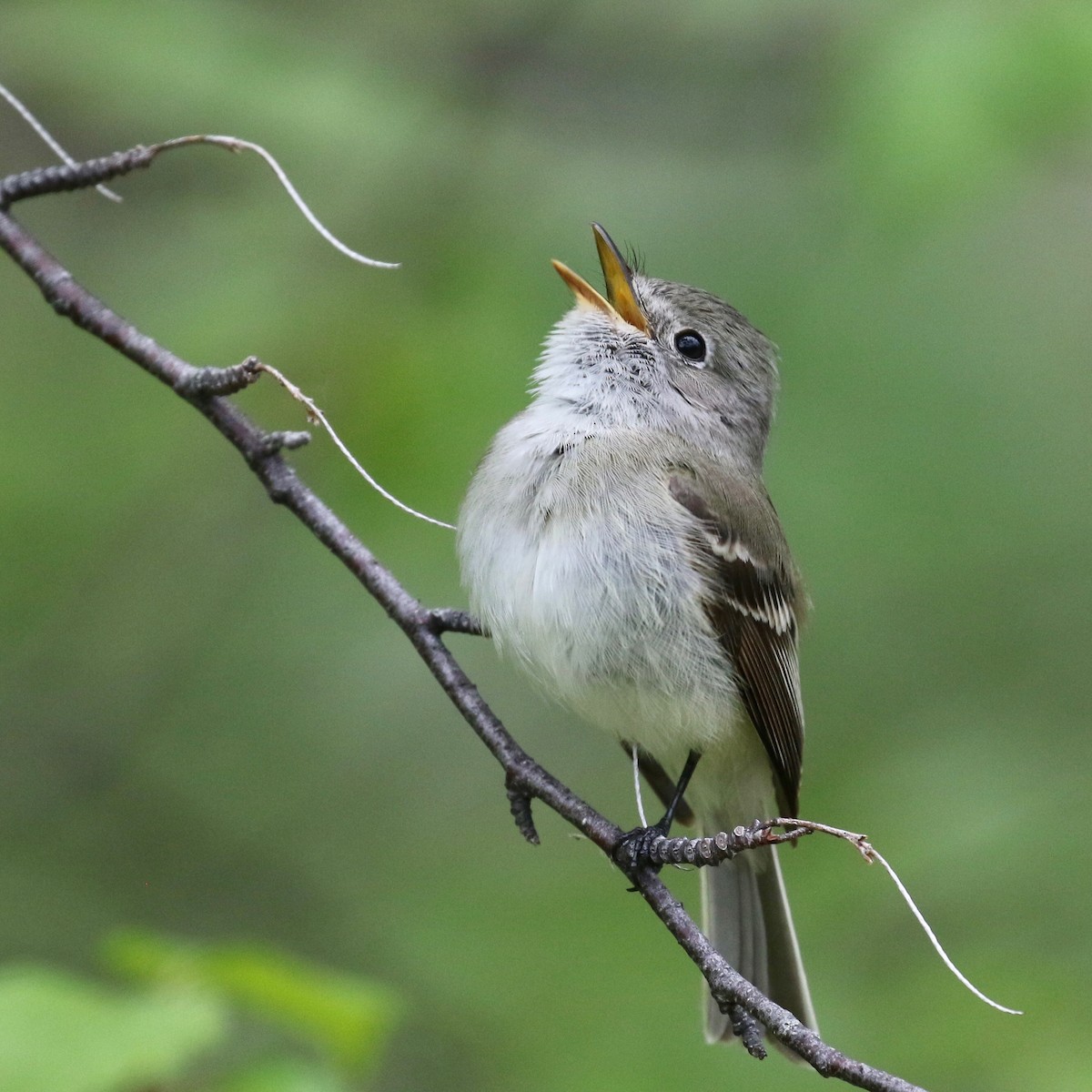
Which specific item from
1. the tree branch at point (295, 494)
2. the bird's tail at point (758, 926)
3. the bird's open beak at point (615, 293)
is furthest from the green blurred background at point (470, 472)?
the tree branch at point (295, 494)

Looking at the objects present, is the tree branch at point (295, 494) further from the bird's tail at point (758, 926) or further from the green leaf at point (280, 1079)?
the bird's tail at point (758, 926)

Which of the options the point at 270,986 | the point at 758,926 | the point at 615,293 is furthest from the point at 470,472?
the point at 270,986

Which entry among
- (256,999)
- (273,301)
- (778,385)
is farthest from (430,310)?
(256,999)

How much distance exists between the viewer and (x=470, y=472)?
393 centimetres

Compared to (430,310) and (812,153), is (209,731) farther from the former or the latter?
(812,153)

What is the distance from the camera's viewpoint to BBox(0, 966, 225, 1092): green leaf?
225cm

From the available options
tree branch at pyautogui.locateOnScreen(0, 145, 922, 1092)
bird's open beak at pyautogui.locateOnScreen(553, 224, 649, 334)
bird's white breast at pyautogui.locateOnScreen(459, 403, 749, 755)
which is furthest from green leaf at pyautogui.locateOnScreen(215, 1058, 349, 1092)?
bird's open beak at pyautogui.locateOnScreen(553, 224, 649, 334)

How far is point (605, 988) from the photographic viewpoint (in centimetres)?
387

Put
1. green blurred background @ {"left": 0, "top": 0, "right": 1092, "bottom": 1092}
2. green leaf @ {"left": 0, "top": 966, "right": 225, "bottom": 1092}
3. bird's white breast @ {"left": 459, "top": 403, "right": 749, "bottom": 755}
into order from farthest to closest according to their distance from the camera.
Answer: green blurred background @ {"left": 0, "top": 0, "right": 1092, "bottom": 1092} → bird's white breast @ {"left": 459, "top": 403, "right": 749, "bottom": 755} → green leaf @ {"left": 0, "top": 966, "right": 225, "bottom": 1092}

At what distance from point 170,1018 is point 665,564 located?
150cm

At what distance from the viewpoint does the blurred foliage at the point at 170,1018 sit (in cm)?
227

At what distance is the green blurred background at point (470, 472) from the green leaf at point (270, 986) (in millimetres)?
802

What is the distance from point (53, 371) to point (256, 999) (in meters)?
2.45

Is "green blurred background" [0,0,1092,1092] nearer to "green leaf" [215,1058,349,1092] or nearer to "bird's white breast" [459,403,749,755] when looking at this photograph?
"bird's white breast" [459,403,749,755]
